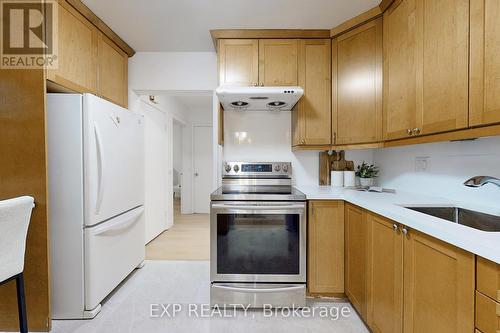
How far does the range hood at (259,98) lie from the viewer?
1954 mm

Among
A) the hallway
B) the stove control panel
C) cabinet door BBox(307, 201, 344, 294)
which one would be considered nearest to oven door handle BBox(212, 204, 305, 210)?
cabinet door BBox(307, 201, 344, 294)

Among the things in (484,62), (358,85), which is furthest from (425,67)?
(358,85)

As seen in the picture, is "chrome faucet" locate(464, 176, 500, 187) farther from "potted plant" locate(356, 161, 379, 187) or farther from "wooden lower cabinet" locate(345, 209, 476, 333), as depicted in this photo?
"potted plant" locate(356, 161, 379, 187)

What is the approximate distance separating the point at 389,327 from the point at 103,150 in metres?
2.21

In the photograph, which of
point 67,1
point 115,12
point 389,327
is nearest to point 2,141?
point 67,1

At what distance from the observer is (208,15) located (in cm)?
203

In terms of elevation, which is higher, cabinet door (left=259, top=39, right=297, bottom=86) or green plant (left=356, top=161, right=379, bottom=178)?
cabinet door (left=259, top=39, right=297, bottom=86)

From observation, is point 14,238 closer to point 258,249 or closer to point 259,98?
point 258,249

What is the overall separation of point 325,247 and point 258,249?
543 mm

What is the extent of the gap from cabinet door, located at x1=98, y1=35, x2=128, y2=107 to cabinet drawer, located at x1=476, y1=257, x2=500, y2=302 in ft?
9.03

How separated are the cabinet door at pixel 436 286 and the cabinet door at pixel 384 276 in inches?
2.2

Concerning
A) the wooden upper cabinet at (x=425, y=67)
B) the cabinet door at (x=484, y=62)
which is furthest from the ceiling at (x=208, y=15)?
the cabinet door at (x=484, y=62)

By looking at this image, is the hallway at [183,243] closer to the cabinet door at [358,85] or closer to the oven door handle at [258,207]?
the oven door handle at [258,207]

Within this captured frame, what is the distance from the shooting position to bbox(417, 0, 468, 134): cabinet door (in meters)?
1.14
